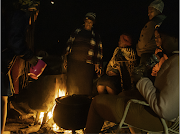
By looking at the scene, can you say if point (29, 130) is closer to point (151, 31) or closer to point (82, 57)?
point (82, 57)

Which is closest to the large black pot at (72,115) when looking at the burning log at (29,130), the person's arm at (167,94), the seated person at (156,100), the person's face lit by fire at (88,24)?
the seated person at (156,100)

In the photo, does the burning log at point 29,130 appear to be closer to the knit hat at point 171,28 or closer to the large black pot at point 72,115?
the large black pot at point 72,115

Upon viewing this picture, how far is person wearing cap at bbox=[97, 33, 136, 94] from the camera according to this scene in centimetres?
326

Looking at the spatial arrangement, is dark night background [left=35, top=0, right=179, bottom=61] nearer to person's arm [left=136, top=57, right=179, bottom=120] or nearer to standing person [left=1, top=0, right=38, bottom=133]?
standing person [left=1, top=0, right=38, bottom=133]

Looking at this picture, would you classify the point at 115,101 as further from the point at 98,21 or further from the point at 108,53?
the point at 98,21

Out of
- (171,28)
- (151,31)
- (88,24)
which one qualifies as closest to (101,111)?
(171,28)

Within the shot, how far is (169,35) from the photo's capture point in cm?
130

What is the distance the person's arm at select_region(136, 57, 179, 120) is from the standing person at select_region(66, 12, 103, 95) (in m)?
2.17

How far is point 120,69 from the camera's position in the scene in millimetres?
3346

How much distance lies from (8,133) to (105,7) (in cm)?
422

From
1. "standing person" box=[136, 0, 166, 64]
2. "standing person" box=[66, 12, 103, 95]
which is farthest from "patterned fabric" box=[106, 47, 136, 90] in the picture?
"standing person" box=[136, 0, 166, 64]

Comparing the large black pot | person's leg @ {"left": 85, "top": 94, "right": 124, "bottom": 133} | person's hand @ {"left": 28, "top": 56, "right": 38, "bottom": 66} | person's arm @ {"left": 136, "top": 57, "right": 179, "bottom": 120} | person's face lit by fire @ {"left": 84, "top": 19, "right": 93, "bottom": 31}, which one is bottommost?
the large black pot

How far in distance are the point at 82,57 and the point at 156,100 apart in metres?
2.37

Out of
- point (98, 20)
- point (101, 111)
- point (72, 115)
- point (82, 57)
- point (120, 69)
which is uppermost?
point (98, 20)
